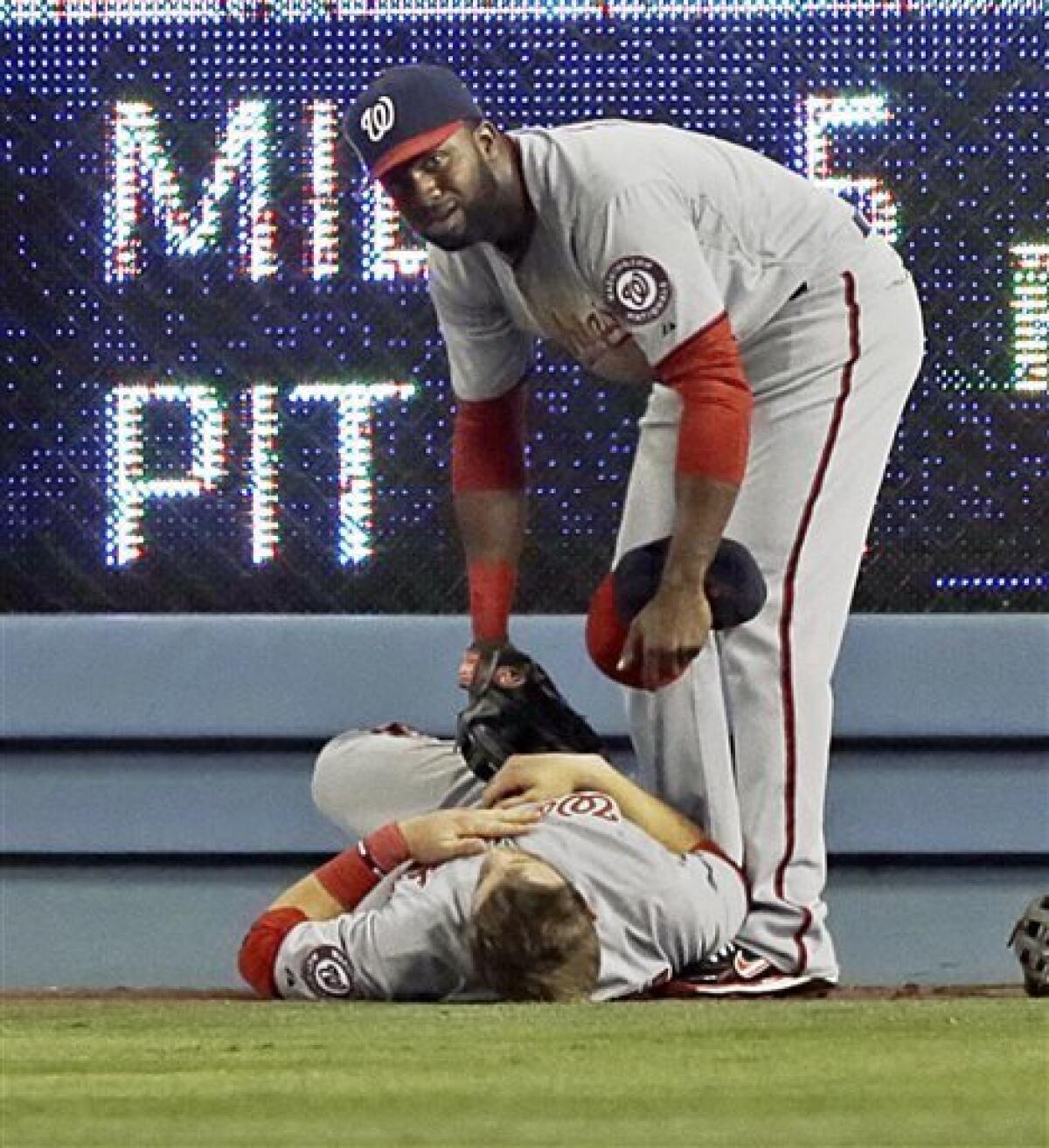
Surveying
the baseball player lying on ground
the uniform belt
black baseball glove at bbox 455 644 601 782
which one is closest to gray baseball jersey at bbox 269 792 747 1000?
the baseball player lying on ground

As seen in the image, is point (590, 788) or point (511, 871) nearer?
point (511, 871)

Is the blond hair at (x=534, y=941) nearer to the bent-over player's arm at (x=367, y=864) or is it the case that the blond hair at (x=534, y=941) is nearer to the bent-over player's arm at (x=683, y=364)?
the bent-over player's arm at (x=367, y=864)

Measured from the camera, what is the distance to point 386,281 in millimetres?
3645

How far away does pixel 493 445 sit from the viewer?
331 centimetres

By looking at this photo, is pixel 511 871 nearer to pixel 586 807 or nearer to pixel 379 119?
pixel 586 807

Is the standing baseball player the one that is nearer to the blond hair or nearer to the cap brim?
the cap brim

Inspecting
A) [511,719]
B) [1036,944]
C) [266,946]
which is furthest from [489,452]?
[1036,944]

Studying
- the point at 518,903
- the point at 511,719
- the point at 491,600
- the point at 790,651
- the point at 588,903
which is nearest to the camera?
the point at 518,903

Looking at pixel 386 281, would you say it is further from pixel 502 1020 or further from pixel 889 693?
pixel 502 1020

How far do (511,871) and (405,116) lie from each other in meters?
0.76

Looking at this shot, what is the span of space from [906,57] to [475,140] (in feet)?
2.93

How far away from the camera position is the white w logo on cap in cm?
293

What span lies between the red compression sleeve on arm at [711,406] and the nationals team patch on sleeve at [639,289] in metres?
0.05

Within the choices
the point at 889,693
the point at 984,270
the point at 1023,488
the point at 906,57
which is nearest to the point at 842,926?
the point at 889,693
